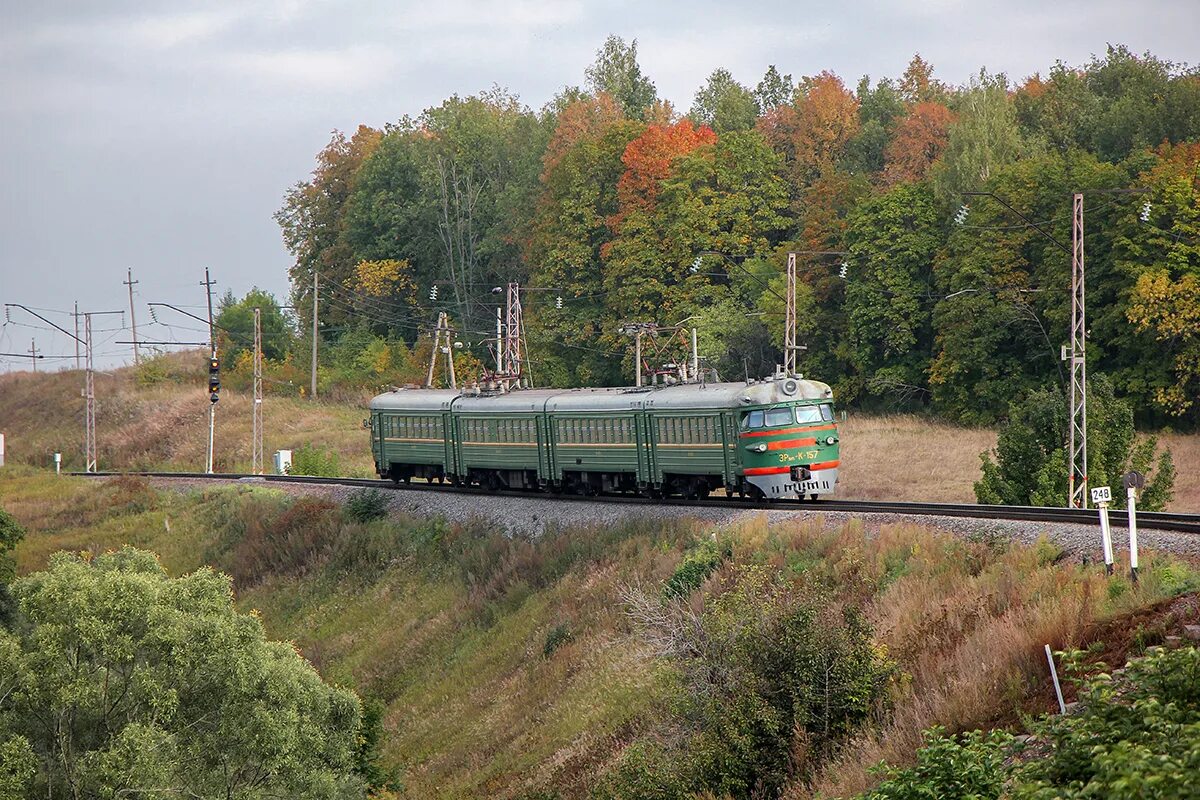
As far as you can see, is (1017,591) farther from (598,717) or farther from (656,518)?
(656,518)

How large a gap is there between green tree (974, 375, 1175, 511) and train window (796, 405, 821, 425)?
13.6 ft

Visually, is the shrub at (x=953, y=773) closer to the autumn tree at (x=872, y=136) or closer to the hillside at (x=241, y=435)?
the hillside at (x=241, y=435)

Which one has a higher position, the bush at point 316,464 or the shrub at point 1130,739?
the shrub at point 1130,739

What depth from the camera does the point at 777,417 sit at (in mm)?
34031

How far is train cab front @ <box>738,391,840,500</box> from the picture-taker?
33969 mm

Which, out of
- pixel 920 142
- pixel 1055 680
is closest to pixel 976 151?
pixel 920 142

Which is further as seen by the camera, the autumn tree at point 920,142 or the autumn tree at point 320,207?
the autumn tree at point 320,207

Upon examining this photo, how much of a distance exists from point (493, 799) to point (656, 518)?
1032 cm

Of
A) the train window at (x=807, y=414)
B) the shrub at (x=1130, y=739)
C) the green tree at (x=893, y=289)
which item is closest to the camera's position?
the shrub at (x=1130, y=739)

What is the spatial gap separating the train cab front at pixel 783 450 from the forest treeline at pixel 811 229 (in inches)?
455

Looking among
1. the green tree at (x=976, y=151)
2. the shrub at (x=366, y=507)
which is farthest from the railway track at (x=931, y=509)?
the green tree at (x=976, y=151)

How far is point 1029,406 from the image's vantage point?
36000mm

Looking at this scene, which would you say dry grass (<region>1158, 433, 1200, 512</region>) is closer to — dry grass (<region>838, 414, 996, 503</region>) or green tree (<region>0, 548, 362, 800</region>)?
dry grass (<region>838, 414, 996, 503</region>)

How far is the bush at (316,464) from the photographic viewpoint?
6850cm
